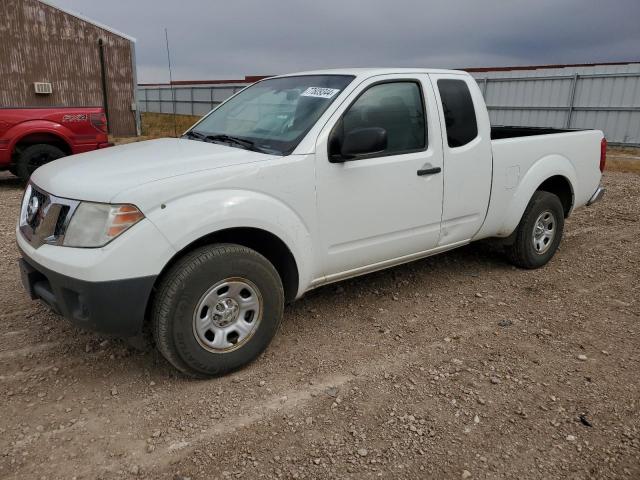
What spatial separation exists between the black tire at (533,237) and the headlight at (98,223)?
3480mm

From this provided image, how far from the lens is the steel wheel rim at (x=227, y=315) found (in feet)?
9.51

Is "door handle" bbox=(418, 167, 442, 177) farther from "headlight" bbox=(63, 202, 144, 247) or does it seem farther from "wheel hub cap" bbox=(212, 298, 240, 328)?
"headlight" bbox=(63, 202, 144, 247)

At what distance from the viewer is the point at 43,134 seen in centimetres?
848

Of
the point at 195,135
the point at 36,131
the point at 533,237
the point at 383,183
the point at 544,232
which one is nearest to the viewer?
the point at 383,183

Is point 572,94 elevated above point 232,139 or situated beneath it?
elevated above

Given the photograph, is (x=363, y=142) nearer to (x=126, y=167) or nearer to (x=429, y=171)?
(x=429, y=171)

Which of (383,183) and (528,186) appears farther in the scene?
(528,186)

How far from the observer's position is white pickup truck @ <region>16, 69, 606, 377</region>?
2662 mm

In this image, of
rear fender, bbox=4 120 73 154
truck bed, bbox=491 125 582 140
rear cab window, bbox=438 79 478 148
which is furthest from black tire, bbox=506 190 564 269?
rear fender, bbox=4 120 73 154

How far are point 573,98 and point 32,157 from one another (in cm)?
1515

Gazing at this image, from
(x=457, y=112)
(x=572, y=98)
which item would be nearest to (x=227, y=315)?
(x=457, y=112)

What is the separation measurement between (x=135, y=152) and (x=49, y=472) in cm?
192

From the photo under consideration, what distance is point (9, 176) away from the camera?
400 inches

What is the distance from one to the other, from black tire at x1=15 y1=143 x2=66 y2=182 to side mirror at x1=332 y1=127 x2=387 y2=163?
22.6ft
